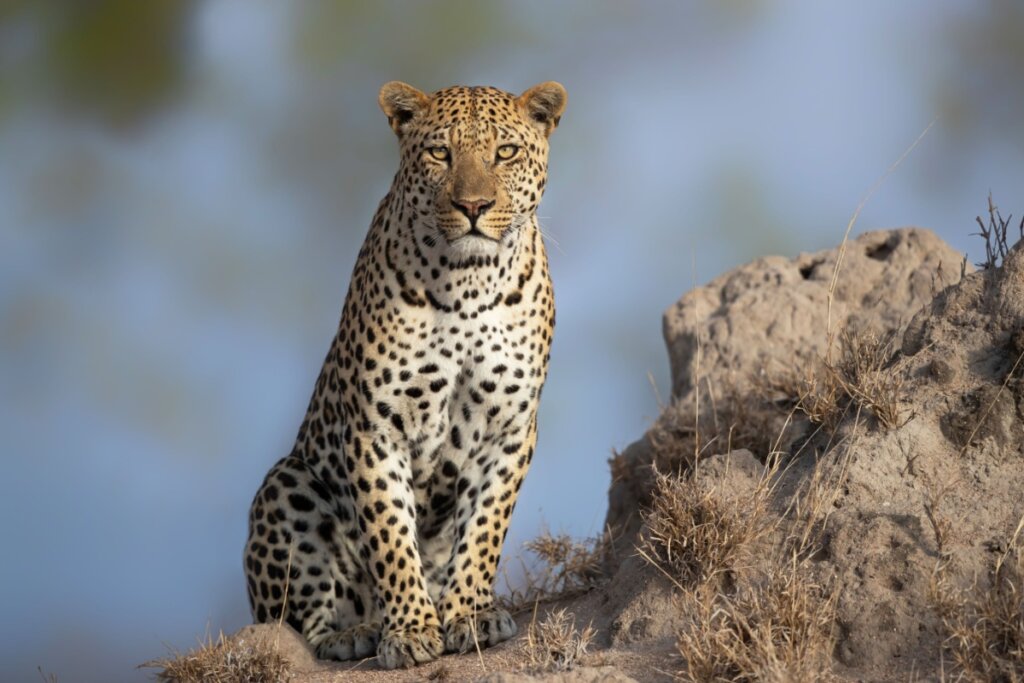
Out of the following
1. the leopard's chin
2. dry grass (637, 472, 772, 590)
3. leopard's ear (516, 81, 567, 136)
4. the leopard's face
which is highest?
leopard's ear (516, 81, 567, 136)

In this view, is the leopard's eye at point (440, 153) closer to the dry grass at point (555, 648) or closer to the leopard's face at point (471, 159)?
the leopard's face at point (471, 159)

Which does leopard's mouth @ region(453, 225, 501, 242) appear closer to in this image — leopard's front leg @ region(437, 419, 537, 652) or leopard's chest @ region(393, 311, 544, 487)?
leopard's chest @ region(393, 311, 544, 487)

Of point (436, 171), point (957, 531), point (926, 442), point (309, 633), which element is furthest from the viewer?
point (309, 633)

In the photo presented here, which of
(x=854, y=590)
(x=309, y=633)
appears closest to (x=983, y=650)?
(x=854, y=590)

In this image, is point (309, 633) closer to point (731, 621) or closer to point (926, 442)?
point (731, 621)

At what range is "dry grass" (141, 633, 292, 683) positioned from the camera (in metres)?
7.65

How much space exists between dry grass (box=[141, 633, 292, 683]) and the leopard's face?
8.14ft

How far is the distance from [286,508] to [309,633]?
801 millimetres

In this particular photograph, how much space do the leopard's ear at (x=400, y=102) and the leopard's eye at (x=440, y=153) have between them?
433mm

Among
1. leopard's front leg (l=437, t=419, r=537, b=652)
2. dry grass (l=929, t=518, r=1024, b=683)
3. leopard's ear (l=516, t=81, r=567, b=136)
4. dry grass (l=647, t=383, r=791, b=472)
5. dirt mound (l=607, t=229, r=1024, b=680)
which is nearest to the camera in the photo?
dry grass (l=929, t=518, r=1024, b=683)

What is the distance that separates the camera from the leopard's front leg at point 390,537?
8.40m

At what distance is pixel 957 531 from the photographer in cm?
725

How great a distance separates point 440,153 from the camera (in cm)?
834

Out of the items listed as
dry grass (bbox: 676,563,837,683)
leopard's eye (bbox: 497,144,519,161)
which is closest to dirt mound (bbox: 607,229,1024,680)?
dry grass (bbox: 676,563,837,683)
